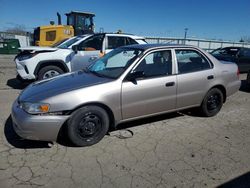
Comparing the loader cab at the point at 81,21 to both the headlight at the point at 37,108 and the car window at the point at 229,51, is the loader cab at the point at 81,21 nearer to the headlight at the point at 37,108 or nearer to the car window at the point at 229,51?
the car window at the point at 229,51

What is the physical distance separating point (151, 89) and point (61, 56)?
158 inches

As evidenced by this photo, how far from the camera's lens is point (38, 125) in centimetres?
320

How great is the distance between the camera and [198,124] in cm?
454

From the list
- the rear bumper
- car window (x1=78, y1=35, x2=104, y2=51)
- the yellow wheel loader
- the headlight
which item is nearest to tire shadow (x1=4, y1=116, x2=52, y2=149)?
the headlight

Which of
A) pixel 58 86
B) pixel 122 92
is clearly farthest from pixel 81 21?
pixel 122 92

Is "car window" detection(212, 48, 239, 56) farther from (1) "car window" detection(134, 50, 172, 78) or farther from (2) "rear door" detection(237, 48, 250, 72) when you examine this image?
(1) "car window" detection(134, 50, 172, 78)

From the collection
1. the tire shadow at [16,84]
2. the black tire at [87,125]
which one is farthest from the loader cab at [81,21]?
the black tire at [87,125]

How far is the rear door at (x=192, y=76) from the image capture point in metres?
4.32

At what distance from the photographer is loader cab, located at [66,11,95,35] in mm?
14109

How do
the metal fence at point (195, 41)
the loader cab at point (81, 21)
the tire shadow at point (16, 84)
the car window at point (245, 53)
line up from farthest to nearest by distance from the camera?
the metal fence at point (195, 41)
the loader cab at point (81, 21)
the car window at point (245, 53)
the tire shadow at point (16, 84)

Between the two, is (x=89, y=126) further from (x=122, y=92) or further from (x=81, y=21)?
(x=81, y=21)

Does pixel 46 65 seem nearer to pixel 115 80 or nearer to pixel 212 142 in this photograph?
pixel 115 80

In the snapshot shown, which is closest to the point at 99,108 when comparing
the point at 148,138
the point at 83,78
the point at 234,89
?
the point at 83,78

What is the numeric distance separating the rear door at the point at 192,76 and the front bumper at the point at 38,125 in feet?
7.36
